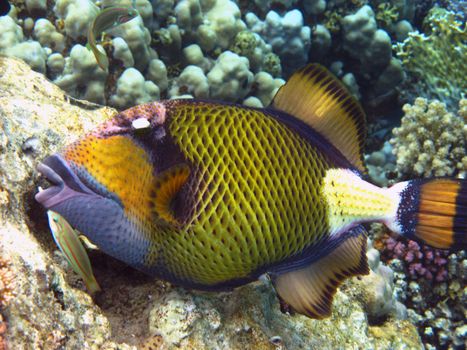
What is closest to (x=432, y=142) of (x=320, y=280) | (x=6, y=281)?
(x=320, y=280)

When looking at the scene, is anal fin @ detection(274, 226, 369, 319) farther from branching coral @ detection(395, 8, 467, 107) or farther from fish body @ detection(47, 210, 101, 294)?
branching coral @ detection(395, 8, 467, 107)

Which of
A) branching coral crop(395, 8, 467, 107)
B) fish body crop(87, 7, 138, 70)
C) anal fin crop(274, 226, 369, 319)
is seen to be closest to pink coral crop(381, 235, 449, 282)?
branching coral crop(395, 8, 467, 107)

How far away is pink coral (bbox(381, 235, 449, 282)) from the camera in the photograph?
3891mm

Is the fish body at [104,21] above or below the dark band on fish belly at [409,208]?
above

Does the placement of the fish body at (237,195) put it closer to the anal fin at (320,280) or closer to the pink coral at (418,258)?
the anal fin at (320,280)

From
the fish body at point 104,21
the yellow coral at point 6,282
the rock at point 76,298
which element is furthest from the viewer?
the fish body at point 104,21

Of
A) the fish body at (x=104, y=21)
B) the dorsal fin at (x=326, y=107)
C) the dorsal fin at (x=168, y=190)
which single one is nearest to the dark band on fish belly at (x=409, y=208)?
the dorsal fin at (x=326, y=107)

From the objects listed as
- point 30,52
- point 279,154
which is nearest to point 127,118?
point 279,154

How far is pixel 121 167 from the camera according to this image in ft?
4.89

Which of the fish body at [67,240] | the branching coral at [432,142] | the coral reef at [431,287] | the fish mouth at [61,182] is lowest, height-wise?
the coral reef at [431,287]

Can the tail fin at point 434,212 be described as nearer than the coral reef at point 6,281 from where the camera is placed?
No

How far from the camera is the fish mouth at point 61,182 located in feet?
4.78

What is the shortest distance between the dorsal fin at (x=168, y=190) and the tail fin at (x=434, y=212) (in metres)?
0.92

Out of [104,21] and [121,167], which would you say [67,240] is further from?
[104,21]
